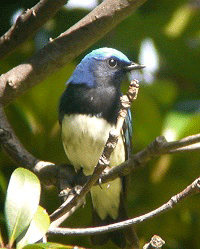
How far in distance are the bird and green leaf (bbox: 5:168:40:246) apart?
3.92 ft

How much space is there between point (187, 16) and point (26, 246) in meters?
2.86

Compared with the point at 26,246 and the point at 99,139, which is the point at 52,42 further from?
the point at 26,246

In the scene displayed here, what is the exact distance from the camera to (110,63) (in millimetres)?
3955

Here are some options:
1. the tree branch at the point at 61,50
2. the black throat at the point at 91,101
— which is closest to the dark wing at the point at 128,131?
the black throat at the point at 91,101

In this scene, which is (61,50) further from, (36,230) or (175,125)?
(36,230)

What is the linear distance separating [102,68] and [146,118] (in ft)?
1.68

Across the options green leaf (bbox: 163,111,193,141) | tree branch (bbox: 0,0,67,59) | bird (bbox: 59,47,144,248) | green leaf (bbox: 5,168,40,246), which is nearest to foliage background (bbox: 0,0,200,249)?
green leaf (bbox: 163,111,193,141)

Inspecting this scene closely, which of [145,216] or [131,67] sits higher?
[131,67]

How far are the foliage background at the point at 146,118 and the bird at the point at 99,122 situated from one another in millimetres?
112

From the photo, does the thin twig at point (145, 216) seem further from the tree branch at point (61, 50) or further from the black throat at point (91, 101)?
the black throat at point (91, 101)

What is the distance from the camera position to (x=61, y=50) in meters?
3.22

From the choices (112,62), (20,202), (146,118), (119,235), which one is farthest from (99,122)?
(20,202)

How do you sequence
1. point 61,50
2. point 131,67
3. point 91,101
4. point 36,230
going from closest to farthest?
1. point 36,230
2. point 61,50
3. point 91,101
4. point 131,67

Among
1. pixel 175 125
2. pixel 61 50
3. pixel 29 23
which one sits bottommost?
pixel 175 125
